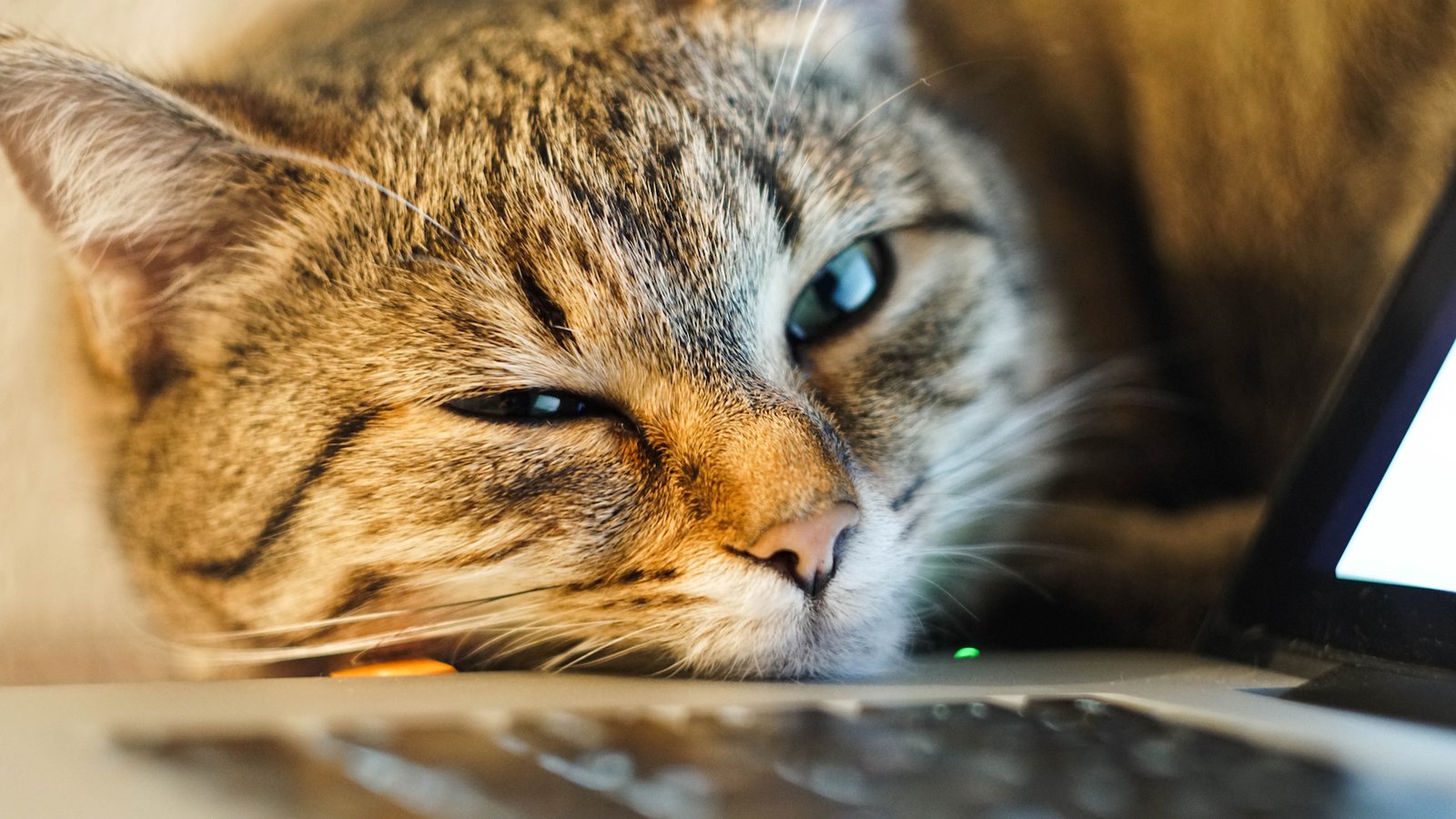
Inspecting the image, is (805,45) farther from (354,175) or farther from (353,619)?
(353,619)

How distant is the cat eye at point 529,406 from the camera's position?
719mm

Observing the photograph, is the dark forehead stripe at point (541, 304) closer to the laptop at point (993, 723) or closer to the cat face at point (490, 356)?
the cat face at point (490, 356)

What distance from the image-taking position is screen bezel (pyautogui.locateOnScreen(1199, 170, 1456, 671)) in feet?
2.12

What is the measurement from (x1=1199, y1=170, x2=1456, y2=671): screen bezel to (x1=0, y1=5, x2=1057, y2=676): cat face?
264 millimetres

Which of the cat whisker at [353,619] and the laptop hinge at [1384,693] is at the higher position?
the laptop hinge at [1384,693]

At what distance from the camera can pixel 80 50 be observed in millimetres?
683

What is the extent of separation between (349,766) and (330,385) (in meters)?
0.35

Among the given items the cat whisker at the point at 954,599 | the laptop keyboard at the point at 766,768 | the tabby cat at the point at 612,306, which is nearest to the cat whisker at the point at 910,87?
the tabby cat at the point at 612,306

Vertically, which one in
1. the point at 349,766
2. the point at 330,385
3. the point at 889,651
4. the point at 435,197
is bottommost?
the point at 349,766

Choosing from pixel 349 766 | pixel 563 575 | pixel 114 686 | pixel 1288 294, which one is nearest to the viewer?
pixel 349 766

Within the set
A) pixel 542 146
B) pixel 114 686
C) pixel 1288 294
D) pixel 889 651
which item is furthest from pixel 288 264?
pixel 1288 294

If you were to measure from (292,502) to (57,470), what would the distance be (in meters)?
0.24

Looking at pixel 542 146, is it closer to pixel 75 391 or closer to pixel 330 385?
pixel 330 385

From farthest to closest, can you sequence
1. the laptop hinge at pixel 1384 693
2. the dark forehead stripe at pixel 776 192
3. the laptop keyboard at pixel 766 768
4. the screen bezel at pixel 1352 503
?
the dark forehead stripe at pixel 776 192, the screen bezel at pixel 1352 503, the laptop hinge at pixel 1384 693, the laptop keyboard at pixel 766 768
